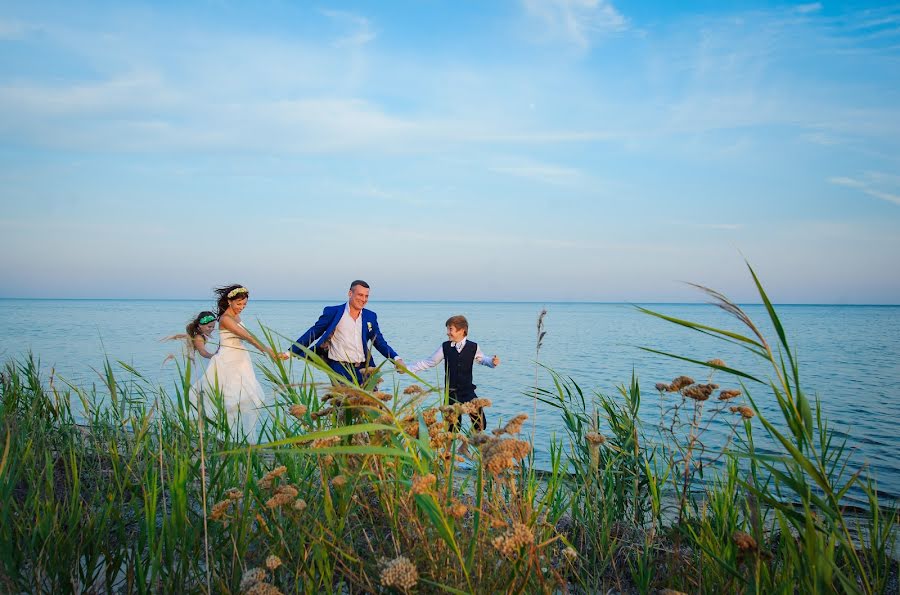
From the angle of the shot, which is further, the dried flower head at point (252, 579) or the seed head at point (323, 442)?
the seed head at point (323, 442)

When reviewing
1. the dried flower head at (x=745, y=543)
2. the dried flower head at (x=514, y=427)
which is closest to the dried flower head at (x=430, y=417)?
the dried flower head at (x=514, y=427)

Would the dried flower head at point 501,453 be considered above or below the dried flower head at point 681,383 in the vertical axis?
below

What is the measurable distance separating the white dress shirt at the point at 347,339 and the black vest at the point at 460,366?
46.2 inches

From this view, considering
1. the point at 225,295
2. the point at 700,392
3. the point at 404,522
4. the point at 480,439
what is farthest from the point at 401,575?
the point at 225,295

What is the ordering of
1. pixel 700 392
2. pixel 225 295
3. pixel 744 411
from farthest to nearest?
1. pixel 225 295
2. pixel 744 411
3. pixel 700 392

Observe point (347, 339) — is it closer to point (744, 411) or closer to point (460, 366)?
point (460, 366)

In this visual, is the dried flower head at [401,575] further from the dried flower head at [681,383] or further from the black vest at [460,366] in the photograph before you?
the black vest at [460,366]

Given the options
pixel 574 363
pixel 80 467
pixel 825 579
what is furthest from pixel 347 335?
pixel 574 363

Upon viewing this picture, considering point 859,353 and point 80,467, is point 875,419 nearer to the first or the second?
point 80,467

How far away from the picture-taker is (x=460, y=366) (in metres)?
7.90

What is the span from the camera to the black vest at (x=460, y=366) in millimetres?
7852

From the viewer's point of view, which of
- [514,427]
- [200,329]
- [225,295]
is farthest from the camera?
[225,295]

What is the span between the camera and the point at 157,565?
220cm

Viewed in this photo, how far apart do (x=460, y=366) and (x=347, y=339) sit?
1564mm
